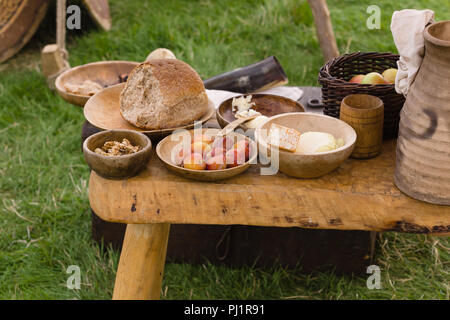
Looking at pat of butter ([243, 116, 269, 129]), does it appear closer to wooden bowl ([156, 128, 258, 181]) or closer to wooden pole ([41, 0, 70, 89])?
wooden bowl ([156, 128, 258, 181])

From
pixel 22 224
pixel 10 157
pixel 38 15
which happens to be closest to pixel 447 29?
pixel 22 224

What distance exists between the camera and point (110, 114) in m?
1.91

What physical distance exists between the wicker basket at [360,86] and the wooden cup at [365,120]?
47 mm

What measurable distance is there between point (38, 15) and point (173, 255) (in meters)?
3.12

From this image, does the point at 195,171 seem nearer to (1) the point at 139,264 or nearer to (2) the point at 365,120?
(1) the point at 139,264

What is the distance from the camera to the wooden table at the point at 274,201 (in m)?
1.45

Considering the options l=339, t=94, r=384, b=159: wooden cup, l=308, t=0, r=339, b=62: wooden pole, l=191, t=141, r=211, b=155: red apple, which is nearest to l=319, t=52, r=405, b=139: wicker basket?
l=339, t=94, r=384, b=159: wooden cup

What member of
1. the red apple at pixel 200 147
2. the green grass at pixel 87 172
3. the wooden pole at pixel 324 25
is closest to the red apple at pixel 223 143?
the red apple at pixel 200 147

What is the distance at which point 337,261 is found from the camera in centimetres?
235

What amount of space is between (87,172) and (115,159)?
5.83 ft

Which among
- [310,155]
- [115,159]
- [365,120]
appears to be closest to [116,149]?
[115,159]

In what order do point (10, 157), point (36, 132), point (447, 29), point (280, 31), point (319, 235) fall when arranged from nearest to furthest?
point (447, 29) < point (319, 235) < point (10, 157) < point (36, 132) < point (280, 31)

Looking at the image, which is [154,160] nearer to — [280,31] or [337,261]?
[337,261]

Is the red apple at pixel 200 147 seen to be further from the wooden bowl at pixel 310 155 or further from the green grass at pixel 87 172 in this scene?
the green grass at pixel 87 172
